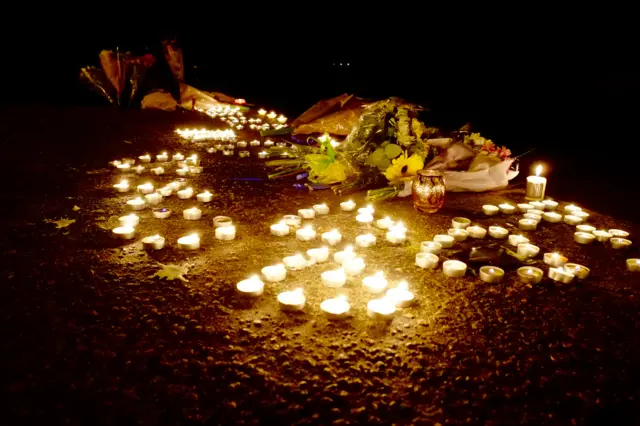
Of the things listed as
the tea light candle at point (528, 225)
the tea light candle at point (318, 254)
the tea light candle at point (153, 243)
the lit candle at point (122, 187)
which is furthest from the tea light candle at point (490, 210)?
the lit candle at point (122, 187)

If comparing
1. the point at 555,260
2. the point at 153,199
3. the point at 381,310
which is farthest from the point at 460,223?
the point at 153,199

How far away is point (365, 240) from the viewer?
319 centimetres

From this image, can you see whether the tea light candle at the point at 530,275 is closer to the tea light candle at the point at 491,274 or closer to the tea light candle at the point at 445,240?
the tea light candle at the point at 491,274

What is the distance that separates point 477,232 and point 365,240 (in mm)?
858

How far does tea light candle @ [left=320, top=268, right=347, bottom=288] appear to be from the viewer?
8.34 feet

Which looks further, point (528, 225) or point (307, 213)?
point (307, 213)

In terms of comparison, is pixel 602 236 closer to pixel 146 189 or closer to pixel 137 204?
pixel 137 204

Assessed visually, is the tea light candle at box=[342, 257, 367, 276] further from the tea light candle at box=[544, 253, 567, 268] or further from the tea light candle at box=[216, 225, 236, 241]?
the tea light candle at box=[544, 253, 567, 268]

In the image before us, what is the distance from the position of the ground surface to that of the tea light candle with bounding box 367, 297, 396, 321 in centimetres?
5

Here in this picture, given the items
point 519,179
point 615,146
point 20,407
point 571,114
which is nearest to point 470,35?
point 571,114

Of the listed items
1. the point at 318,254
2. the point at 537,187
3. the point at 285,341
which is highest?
the point at 537,187

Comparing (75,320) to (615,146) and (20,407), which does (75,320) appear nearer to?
(20,407)

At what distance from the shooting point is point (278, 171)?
532 cm

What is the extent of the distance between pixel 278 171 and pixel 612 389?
4.05 meters
